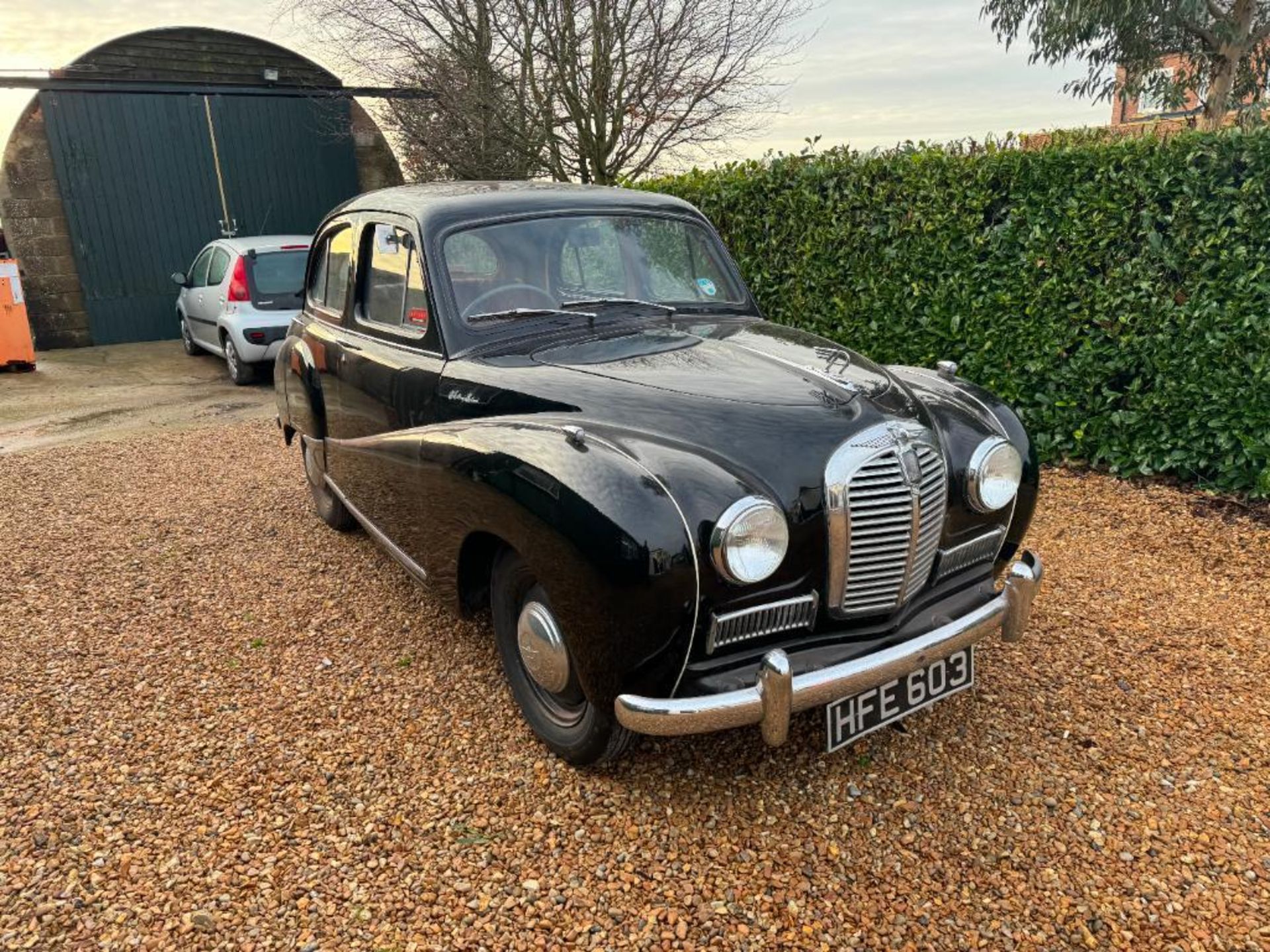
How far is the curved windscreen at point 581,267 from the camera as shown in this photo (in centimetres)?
336

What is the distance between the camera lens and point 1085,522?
4805 millimetres

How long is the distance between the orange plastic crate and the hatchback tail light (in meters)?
3.58

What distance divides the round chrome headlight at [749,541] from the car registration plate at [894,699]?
461mm

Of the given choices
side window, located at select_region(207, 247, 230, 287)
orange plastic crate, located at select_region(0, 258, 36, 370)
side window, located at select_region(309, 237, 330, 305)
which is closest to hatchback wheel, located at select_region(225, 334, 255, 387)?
side window, located at select_region(207, 247, 230, 287)

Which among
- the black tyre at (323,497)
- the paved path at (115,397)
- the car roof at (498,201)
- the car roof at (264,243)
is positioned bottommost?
the paved path at (115,397)

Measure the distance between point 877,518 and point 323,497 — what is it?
371 centimetres

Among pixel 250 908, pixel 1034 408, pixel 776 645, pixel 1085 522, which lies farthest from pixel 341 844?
pixel 1034 408

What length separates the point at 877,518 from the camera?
96.8 inches

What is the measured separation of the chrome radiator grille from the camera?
2.41 metres

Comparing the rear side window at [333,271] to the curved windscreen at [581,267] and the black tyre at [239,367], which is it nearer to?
the curved windscreen at [581,267]

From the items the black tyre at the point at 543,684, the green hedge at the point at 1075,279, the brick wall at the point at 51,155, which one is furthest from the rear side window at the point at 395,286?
the brick wall at the point at 51,155

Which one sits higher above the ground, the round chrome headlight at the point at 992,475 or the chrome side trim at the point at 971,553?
the round chrome headlight at the point at 992,475

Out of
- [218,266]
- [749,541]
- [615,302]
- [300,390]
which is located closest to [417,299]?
[615,302]

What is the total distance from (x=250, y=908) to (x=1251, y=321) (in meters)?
5.36
